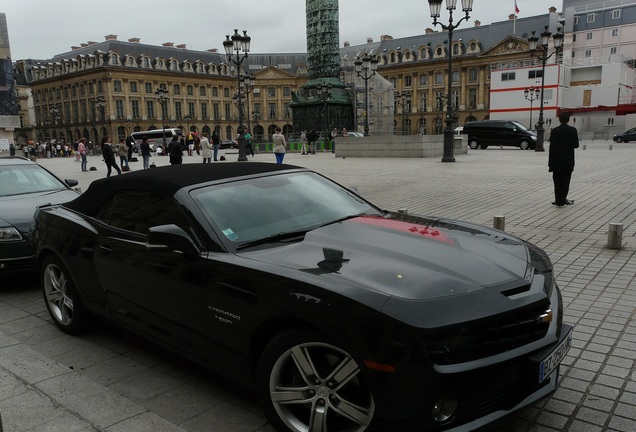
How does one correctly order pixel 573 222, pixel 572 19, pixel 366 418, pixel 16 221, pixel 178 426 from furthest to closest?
pixel 572 19 < pixel 573 222 < pixel 16 221 < pixel 178 426 < pixel 366 418

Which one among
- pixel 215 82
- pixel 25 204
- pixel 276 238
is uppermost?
pixel 215 82

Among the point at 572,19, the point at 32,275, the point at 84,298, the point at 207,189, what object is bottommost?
the point at 32,275

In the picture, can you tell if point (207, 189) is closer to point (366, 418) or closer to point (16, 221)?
point (366, 418)

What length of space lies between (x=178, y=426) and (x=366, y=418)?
126 cm

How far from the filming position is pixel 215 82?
362ft

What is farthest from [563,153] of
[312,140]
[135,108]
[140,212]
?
[135,108]

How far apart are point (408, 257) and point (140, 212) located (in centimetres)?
216

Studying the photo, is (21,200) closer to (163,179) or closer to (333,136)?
(163,179)

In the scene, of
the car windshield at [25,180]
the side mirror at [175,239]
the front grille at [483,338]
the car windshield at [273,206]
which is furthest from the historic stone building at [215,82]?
the front grille at [483,338]

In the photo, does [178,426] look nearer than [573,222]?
Yes

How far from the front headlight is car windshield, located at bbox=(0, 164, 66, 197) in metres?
1.47

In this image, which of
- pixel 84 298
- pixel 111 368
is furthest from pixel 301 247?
pixel 84 298

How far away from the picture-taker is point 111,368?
159 inches

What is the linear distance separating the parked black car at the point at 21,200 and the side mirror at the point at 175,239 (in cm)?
312
